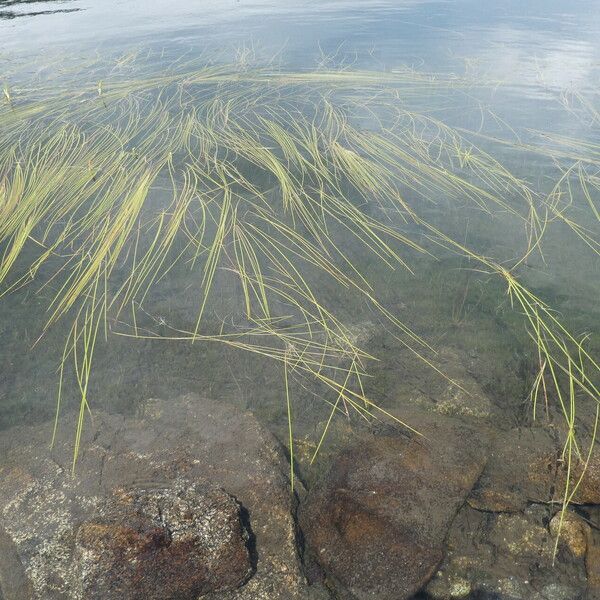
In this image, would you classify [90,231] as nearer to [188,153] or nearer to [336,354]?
[188,153]

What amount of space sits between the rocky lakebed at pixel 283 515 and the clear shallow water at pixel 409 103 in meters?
0.18

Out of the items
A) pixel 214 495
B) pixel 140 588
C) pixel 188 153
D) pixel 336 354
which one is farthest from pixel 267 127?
pixel 140 588

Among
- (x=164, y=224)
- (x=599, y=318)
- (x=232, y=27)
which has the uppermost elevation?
(x=232, y=27)

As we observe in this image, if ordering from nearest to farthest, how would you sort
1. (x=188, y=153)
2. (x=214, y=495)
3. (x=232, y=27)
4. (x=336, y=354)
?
(x=214, y=495)
(x=336, y=354)
(x=188, y=153)
(x=232, y=27)

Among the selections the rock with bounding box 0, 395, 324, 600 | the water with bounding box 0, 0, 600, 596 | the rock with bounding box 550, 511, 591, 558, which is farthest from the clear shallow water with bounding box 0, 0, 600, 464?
the rock with bounding box 550, 511, 591, 558

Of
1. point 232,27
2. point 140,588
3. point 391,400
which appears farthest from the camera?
point 232,27

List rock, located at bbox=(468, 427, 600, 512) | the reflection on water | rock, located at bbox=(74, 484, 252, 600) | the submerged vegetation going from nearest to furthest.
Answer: rock, located at bbox=(74, 484, 252, 600) → rock, located at bbox=(468, 427, 600, 512) → the submerged vegetation → the reflection on water

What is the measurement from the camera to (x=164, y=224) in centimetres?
289

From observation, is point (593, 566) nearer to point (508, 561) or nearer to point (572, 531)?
point (572, 531)

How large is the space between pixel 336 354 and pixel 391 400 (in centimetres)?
30

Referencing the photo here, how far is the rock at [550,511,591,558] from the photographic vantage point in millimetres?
1480

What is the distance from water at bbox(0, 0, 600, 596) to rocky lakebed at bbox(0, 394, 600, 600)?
12cm

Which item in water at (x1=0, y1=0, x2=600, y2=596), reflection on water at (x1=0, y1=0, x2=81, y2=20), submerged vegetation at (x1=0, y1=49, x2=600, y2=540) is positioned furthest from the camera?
reflection on water at (x1=0, y1=0, x2=81, y2=20)

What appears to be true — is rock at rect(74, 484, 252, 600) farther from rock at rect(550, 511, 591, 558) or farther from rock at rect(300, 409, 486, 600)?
rock at rect(550, 511, 591, 558)
